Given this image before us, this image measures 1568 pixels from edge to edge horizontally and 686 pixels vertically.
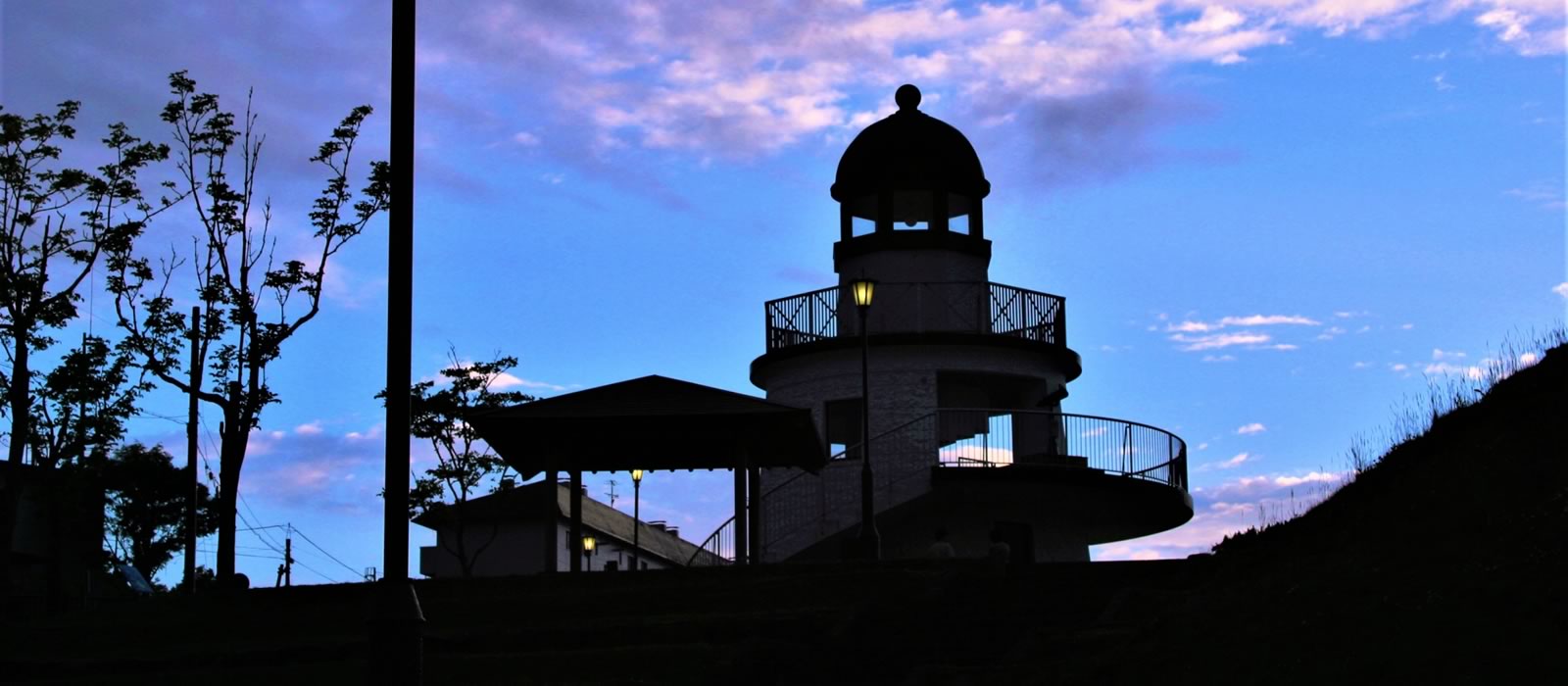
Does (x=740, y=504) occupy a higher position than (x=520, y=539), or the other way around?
(x=520, y=539)

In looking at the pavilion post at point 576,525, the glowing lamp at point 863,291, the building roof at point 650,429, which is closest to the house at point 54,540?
the building roof at point 650,429

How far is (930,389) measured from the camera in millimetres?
39125

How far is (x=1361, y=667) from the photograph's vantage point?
1523cm

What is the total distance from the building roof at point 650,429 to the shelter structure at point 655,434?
0.02 meters

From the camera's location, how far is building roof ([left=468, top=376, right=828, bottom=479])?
98.3 feet

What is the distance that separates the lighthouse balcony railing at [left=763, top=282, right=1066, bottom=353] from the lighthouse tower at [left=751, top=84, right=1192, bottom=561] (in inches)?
1.2

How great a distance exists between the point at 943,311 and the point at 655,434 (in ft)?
33.7

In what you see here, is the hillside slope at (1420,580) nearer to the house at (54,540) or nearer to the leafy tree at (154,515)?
the house at (54,540)

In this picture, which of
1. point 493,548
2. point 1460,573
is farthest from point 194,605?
point 493,548

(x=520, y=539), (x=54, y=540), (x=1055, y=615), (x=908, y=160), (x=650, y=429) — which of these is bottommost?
(x=1055, y=615)

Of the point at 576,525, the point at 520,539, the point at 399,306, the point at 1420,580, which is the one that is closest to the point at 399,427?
the point at 399,306

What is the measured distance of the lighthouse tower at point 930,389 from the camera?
3762cm

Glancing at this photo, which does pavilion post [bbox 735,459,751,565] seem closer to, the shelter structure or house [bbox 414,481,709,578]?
the shelter structure

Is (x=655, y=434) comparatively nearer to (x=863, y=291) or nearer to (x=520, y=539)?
(x=863, y=291)
